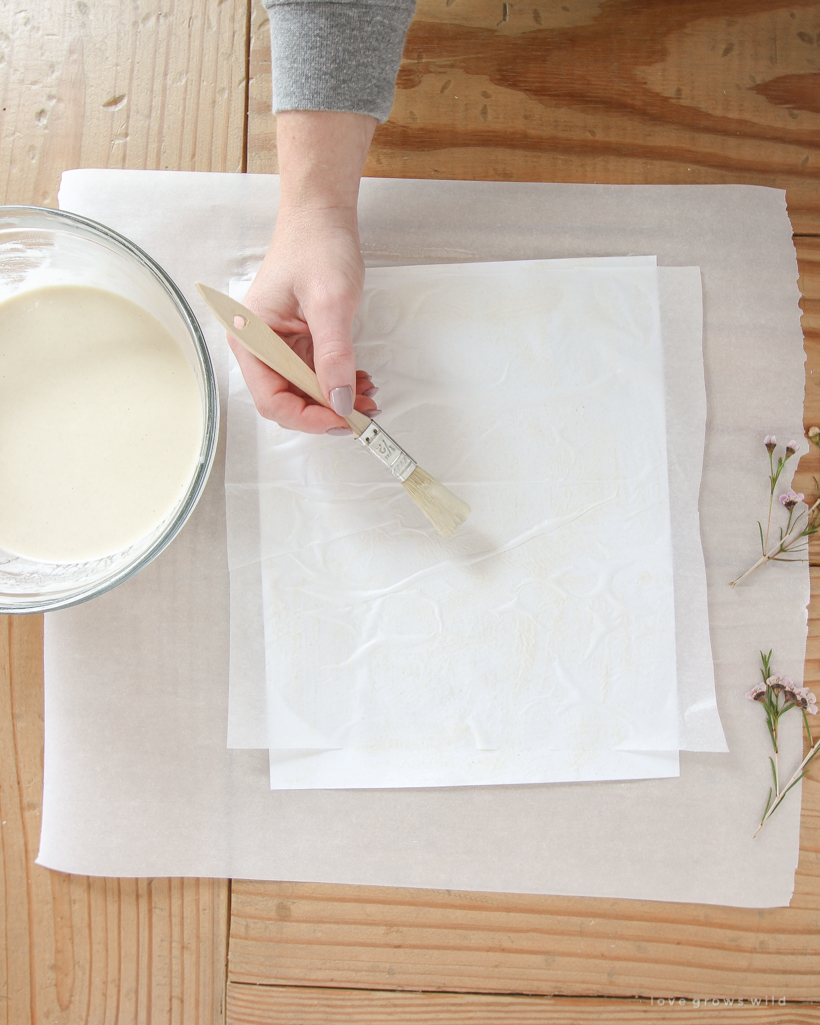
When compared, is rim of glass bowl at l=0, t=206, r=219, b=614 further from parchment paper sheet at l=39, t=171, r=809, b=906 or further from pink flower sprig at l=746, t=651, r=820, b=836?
pink flower sprig at l=746, t=651, r=820, b=836

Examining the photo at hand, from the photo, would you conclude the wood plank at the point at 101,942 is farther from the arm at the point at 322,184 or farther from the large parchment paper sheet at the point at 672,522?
the arm at the point at 322,184

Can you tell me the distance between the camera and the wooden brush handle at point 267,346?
0.45 m

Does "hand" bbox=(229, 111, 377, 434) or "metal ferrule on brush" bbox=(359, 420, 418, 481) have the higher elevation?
"hand" bbox=(229, 111, 377, 434)

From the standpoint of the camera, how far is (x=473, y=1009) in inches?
22.1

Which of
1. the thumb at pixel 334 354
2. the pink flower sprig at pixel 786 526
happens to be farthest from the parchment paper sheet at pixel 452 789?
the thumb at pixel 334 354

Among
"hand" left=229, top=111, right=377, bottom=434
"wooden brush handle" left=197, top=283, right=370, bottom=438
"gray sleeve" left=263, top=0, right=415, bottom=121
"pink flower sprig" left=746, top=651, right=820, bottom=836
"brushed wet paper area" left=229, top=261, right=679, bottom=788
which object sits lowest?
"pink flower sprig" left=746, top=651, right=820, bottom=836

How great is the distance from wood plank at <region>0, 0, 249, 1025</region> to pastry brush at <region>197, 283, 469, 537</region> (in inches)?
8.7

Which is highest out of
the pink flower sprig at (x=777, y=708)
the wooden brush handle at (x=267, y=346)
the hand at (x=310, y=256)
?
the hand at (x=310, y=256)

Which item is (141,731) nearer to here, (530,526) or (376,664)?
(376,664)

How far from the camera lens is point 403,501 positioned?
588 mm

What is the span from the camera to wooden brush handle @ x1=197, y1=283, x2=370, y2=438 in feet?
1.48

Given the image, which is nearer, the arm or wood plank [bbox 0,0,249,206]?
the arm

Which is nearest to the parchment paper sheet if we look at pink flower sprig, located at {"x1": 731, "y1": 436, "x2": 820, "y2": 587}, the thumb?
pink flower sprig, located at {"x1": 731, "y1": 436, "x2": 820, "y2": 587}

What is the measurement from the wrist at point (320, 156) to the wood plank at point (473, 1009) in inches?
24.6
